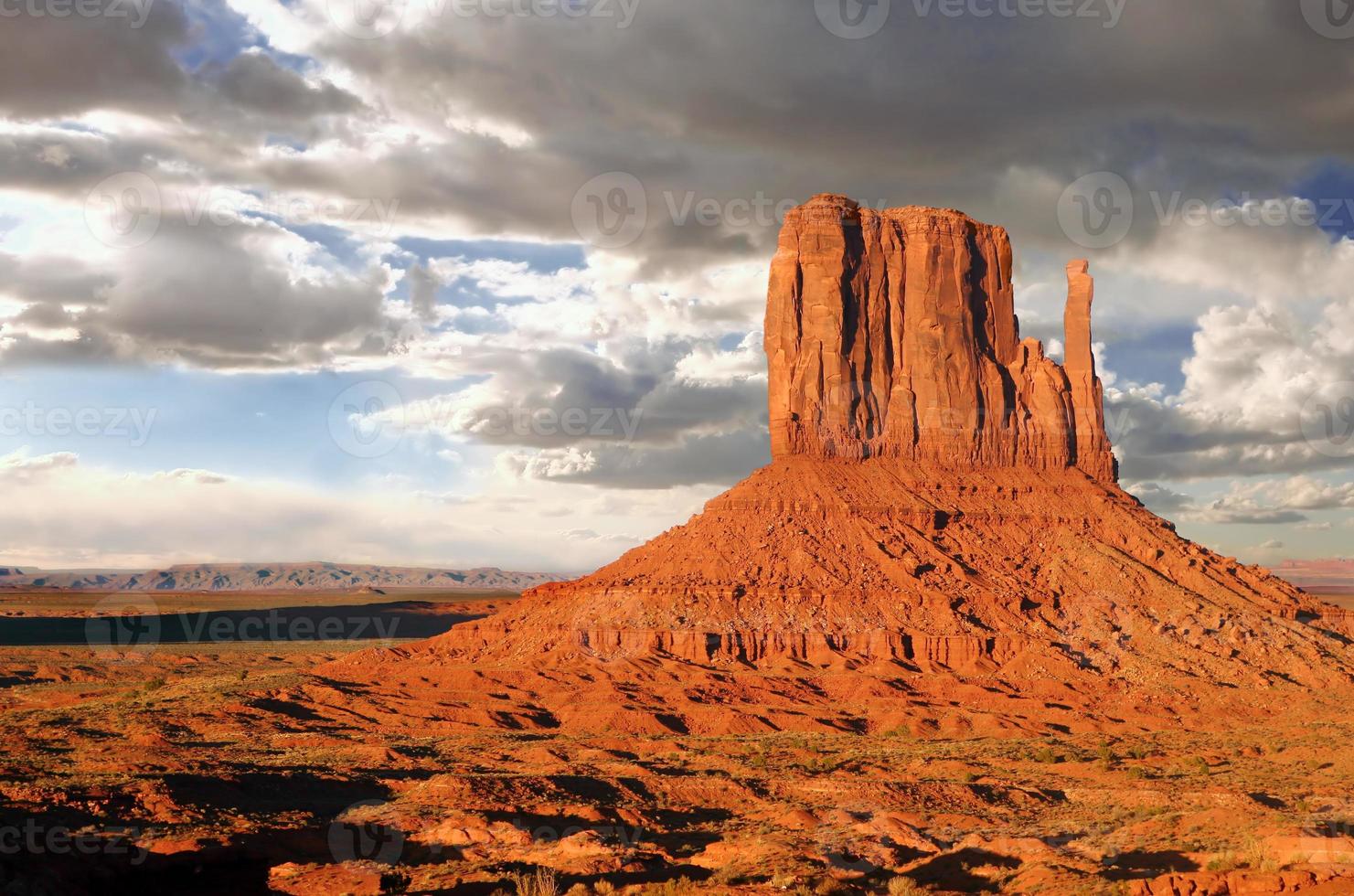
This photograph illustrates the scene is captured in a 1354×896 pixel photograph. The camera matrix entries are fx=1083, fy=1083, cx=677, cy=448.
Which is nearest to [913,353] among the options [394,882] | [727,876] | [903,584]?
[903,584]

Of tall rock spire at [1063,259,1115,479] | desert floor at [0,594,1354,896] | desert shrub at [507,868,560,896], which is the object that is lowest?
desert floor at [0,594,1354,896]

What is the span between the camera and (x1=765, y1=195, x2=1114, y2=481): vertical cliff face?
7975 cm

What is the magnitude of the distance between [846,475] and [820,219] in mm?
20277

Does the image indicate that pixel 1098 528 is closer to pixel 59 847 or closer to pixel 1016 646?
pixel 1016 646

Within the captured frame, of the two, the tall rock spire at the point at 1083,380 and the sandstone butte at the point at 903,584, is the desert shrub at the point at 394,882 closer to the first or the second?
the sandstone butte at the point at 903,584

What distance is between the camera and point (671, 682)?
188 ft

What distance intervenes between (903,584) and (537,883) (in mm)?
49713

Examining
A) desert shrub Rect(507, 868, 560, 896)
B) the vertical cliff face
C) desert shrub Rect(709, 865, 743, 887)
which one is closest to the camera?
desert shrub Rect(507, 868, 560, 896)

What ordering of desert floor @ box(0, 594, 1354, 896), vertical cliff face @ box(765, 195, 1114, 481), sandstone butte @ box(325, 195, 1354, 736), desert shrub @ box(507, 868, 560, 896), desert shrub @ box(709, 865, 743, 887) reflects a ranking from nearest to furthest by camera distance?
desert shrub @ box(507, 868, 560, 896)
desert shrub @ box(709, 865, 743, 887)
desert floor @ box(0, 594, 1354, 896)
sandstone butte @ box(325, 195, 1354, 736)
vertical cliff face @ box(765, 195, 1114, 481)

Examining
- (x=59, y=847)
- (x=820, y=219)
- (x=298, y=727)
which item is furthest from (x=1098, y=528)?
(x=59, y=847)

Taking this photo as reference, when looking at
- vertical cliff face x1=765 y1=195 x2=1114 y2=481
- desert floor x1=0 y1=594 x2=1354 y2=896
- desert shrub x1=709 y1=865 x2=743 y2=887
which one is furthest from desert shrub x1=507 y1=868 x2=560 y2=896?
vertical cliff face x1=765 y1=195 x2=1114 y2=481

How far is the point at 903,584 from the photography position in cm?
6650

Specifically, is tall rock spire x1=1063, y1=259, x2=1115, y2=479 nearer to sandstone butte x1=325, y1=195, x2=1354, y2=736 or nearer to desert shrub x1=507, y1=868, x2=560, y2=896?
sandstone butte x1=325, y1=195, x2=1354, y2=736

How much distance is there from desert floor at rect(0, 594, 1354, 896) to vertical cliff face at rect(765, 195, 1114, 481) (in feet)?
111
